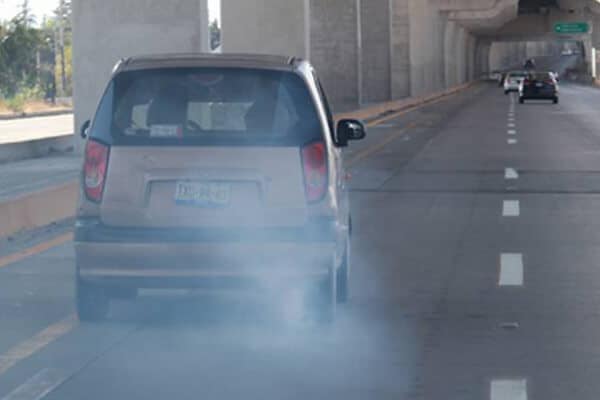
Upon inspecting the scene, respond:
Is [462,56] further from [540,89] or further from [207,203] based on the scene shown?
[207,203]

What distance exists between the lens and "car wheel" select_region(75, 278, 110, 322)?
9586mm

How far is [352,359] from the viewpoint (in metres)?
8.52

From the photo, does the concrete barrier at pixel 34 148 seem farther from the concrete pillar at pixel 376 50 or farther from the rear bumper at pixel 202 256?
the concrete pillar at pixel 376 50

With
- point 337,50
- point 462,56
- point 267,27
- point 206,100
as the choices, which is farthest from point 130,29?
point 462,56

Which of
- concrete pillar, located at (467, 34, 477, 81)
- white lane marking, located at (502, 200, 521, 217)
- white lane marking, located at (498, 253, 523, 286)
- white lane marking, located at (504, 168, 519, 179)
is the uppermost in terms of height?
white lane marking, located at (498, 253, 523, 286)

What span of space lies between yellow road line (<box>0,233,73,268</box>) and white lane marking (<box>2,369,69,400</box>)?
480 cm

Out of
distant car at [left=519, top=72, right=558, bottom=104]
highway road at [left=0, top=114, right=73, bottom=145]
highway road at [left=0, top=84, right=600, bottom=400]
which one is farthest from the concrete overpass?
highway road at [left=0, top=84, right=600, bottom=400]

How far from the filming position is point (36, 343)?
907cm

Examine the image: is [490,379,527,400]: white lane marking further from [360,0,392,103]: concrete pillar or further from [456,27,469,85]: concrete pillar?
[456,27,469,85]: concrete pillar

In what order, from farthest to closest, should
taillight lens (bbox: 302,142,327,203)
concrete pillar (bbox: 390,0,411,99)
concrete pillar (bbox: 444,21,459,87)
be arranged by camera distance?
concrete pillar (bbox: 444,21,459,87) < concrete pillar (bbox: 390,0,411,99) < taillight lens (bbox: 302,142,327,203)

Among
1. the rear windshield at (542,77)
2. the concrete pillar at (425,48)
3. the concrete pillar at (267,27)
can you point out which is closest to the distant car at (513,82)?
the concrete pillar at (425,48)

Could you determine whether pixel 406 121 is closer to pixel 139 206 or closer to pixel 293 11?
pixel 293 11

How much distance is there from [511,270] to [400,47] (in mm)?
75177

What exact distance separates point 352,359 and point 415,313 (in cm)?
173
